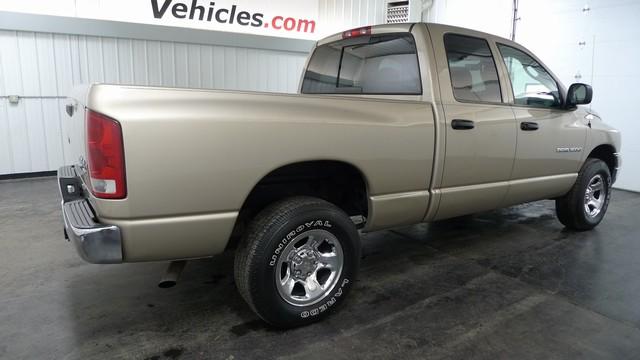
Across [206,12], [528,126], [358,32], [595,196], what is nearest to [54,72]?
[206,12]

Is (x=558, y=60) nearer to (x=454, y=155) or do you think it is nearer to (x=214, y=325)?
(x=454, y=155)

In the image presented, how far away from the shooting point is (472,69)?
360 cm

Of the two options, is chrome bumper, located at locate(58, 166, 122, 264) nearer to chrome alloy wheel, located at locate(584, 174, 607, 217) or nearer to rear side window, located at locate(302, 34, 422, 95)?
rear side window, located at locate(302, 34, 422, 95)

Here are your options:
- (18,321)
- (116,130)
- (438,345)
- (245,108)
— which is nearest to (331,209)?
(245,108)

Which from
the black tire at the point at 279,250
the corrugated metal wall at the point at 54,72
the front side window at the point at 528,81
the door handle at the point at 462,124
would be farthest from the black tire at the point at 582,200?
the corrugated metal wall at the point at 54,72

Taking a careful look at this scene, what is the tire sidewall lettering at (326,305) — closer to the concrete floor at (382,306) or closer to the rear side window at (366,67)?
the concrete floor at (382,306)

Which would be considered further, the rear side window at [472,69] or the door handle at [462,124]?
the rear side window at [472,69]

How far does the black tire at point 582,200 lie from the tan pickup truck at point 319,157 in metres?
0.21

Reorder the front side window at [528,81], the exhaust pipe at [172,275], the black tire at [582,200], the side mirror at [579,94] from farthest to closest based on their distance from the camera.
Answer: the black tire at [582,200] < the side mirror at [579,94] < the front side window at [528,81] < the exhaust pipe at [172,275]

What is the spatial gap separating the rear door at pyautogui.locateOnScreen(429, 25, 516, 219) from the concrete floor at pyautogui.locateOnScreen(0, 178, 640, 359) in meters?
0.65

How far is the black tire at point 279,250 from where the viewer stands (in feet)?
8.32

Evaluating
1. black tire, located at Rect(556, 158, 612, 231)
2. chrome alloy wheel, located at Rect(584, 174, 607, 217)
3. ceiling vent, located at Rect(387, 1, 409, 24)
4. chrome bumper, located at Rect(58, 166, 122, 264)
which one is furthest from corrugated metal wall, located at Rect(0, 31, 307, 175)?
chrome alloy wheel, located at Rect(584, 174, 607, 217)

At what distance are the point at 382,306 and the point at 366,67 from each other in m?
1.88

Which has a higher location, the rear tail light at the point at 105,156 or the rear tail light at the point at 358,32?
the rear tail light at the point at 358,32
